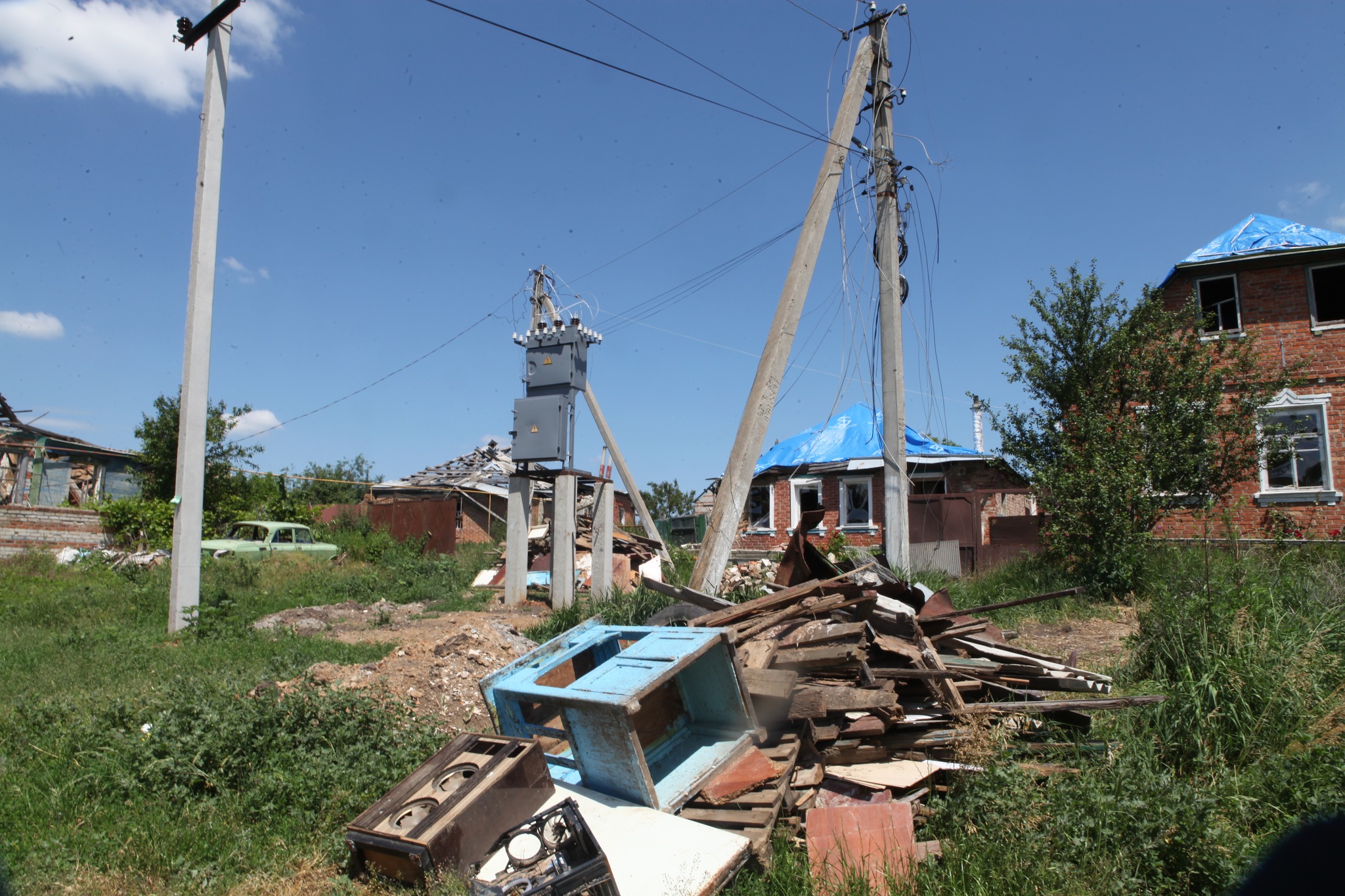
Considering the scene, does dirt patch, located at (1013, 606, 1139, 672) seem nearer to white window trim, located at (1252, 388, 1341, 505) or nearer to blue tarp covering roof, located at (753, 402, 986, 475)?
white window trim, located at (1252, 388, 1341, 505)

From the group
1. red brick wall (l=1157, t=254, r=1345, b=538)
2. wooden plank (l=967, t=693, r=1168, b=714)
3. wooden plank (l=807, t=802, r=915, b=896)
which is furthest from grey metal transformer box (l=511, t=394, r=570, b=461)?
red brick wall (l=1157, t=254, r=1345, b=538)

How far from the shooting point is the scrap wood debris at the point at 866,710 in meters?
4.00

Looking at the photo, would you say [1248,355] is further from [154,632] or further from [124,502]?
[124,502]

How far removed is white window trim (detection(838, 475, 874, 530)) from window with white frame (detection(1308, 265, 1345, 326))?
10.2 meters

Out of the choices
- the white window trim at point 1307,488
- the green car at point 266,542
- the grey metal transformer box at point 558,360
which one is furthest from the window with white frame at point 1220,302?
the green car at point 266,542

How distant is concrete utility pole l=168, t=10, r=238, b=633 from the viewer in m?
9.13

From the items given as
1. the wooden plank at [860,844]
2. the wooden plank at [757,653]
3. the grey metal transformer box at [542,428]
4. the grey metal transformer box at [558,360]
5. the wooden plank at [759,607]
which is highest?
the grey metal transformer box at [558,360]

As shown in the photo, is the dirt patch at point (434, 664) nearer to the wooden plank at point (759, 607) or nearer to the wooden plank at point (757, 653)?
the wooden plank at point (759, 607)

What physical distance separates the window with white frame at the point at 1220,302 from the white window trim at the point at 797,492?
390 inches

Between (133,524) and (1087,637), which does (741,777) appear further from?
(133,524)

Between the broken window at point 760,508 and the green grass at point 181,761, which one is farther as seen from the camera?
the broken window at point 760,508

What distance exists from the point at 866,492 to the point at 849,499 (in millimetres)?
555

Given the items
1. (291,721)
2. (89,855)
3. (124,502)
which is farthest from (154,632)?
(124,502)

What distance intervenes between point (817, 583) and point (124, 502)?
61.1 ft
